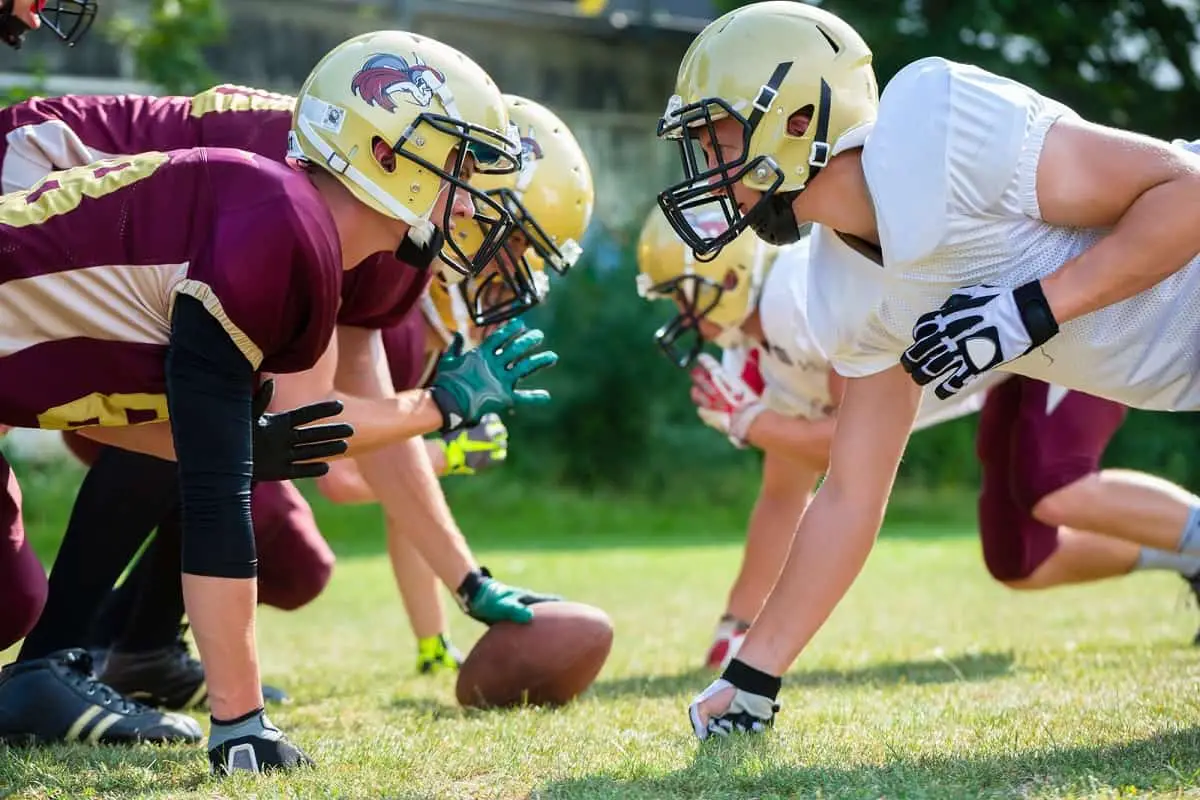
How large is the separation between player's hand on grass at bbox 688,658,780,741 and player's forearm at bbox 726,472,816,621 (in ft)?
5.13

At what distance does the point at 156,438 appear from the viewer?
3.38m

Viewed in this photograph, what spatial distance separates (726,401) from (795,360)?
0.92 ft

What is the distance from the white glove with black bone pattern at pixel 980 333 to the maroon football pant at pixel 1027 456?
1.66 metres

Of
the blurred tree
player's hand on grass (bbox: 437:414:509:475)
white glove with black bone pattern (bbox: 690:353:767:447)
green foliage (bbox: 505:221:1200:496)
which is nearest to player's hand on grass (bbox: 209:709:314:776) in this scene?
player's hand on grass (bbox: 437:414:509:475)

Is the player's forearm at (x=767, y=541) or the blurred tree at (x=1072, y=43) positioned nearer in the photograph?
the player's forearm at (x=767, y=541)

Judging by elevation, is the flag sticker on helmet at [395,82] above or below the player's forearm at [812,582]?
above

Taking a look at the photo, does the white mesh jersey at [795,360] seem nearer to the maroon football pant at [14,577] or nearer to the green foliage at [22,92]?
the maroon football pant at [14,577]

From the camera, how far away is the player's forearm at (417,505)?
156 inches

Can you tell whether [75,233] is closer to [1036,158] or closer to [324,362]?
[324,362]

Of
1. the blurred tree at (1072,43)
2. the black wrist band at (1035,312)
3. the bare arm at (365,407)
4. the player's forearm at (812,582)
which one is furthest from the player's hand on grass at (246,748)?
the blurred tree at (1072,43)

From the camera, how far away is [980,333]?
292 centimetres

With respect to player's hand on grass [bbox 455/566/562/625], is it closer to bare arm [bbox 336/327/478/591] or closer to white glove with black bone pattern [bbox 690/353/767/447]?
bare arm [bbox 336/327/478/591]

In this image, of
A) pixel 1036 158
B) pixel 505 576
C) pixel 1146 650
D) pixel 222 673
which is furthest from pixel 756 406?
pixel 505 576

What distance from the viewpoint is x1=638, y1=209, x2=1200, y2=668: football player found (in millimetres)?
4539
